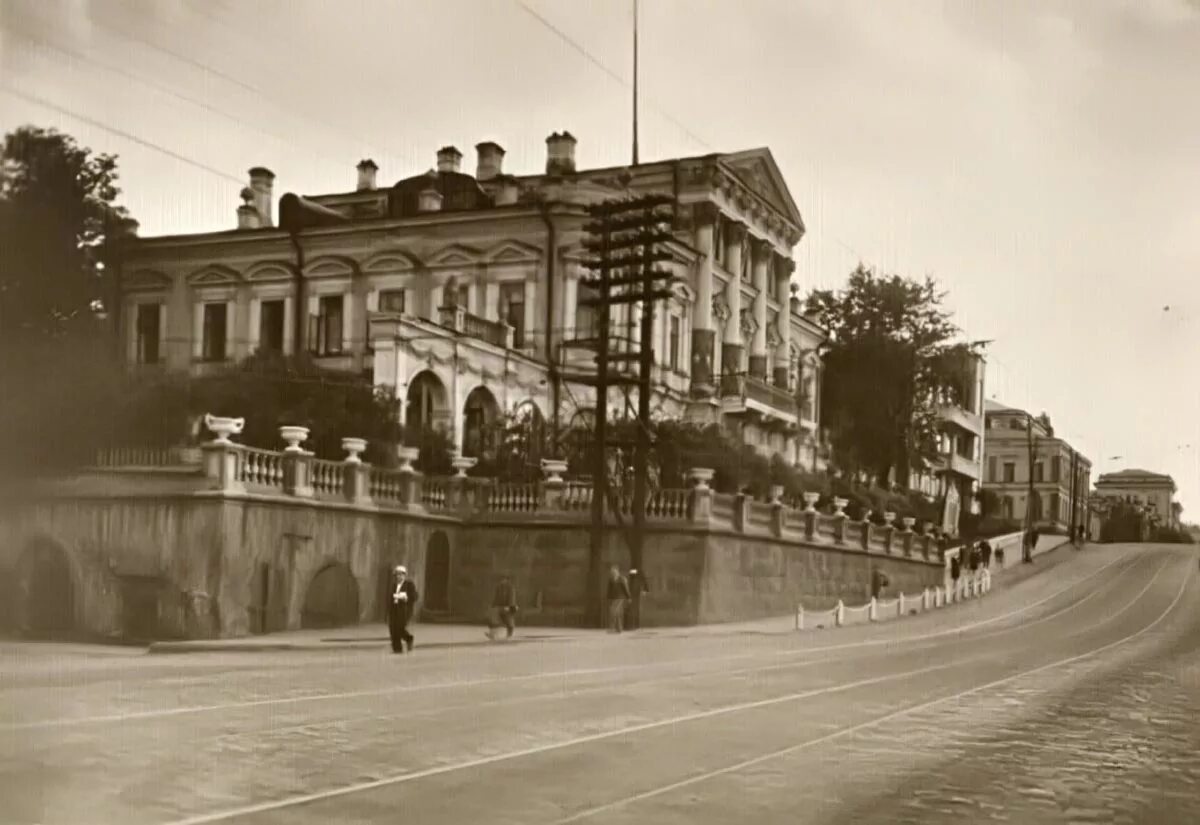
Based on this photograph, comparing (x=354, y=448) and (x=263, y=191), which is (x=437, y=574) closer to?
(x=354, y=448)

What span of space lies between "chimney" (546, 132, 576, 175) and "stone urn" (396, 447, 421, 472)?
2.60m

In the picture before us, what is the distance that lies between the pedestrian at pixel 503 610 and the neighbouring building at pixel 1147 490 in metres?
5.46

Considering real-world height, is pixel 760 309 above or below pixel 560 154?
below

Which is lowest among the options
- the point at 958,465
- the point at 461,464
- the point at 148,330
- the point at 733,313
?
the point at 461,464

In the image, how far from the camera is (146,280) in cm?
997

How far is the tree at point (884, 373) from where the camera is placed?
12.6 m

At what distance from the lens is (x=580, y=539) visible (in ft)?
53.2

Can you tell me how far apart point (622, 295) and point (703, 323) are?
94 centimetres

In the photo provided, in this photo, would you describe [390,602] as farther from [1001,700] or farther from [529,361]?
[1001,700]

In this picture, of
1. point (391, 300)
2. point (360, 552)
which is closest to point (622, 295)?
point (360, 552)

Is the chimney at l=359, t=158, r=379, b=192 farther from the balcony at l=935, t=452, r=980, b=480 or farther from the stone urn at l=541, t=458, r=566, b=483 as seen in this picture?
the balcony at l=935, t=452, r=980, b=480

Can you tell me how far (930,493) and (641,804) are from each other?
7.97 metres

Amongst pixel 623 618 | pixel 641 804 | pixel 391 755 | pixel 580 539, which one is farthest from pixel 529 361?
pixel 641 804

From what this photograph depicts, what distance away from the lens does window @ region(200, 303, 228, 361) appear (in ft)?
34.3
